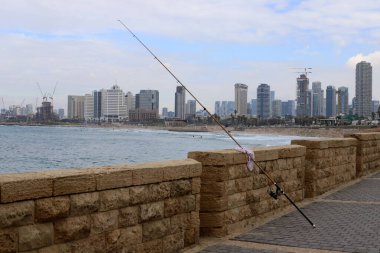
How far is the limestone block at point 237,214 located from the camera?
777cm

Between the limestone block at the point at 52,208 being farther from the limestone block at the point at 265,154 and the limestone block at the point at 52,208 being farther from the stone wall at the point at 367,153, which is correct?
the stone wall at the point at 367,153

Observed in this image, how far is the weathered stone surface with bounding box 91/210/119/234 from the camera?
17.7 feet

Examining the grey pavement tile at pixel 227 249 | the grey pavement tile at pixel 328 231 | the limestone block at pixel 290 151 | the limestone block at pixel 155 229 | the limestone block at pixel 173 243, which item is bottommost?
the grey pavement tile at pixel 328 231

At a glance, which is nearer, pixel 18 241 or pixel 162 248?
pixel 18 241

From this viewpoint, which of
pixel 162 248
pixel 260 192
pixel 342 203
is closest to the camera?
pixel 162 248

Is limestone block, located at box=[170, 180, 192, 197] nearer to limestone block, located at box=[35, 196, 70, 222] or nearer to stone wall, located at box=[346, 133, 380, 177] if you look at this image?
limestone block, located at box=[35, 196, 70, 222]

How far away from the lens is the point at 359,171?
16.3 meters

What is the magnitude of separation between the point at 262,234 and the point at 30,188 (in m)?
4.05

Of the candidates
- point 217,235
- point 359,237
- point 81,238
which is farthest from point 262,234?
point 81,238

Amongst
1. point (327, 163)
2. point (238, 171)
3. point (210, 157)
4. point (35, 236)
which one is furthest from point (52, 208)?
point (327, 163)

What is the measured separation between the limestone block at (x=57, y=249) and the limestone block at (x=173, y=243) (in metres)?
1.58

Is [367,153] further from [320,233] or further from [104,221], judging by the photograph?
[104,221]

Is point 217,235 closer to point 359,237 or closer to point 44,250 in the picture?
point 359,237

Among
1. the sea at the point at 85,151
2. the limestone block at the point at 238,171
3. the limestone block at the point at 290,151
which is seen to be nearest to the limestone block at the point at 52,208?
the limestone block at the point at 238,171
